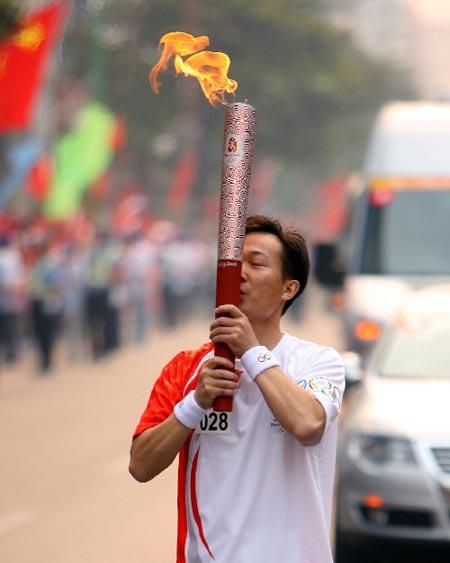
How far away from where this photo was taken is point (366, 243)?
11.3 metres

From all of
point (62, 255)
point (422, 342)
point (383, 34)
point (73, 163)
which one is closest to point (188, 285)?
point (73, 163)

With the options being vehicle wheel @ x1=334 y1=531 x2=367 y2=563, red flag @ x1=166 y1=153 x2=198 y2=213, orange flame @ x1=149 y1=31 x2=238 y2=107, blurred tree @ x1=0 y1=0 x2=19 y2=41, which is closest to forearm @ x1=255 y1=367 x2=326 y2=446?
orange flame @ x1=149 y1=31 x2=238 y2=107

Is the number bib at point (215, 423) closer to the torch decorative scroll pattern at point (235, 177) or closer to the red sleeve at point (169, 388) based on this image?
the red sleeve at point (169, 388)

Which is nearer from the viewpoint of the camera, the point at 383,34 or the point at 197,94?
the point at 197,94

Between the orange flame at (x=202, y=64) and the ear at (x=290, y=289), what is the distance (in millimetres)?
412

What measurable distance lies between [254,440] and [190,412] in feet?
0.50

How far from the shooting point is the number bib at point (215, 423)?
2951 mm

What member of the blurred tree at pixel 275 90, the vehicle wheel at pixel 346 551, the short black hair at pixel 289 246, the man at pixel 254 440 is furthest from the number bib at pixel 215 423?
the blurred tree at pixel 275 90

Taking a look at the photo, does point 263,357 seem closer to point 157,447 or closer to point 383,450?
point 157,447

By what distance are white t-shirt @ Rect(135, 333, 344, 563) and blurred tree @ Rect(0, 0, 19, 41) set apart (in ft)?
34.1

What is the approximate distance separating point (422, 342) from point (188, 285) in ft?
67.3

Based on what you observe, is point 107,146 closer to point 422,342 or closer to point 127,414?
point 127,414

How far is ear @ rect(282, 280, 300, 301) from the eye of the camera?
310 centimetres

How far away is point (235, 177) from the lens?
2910 millimetres
